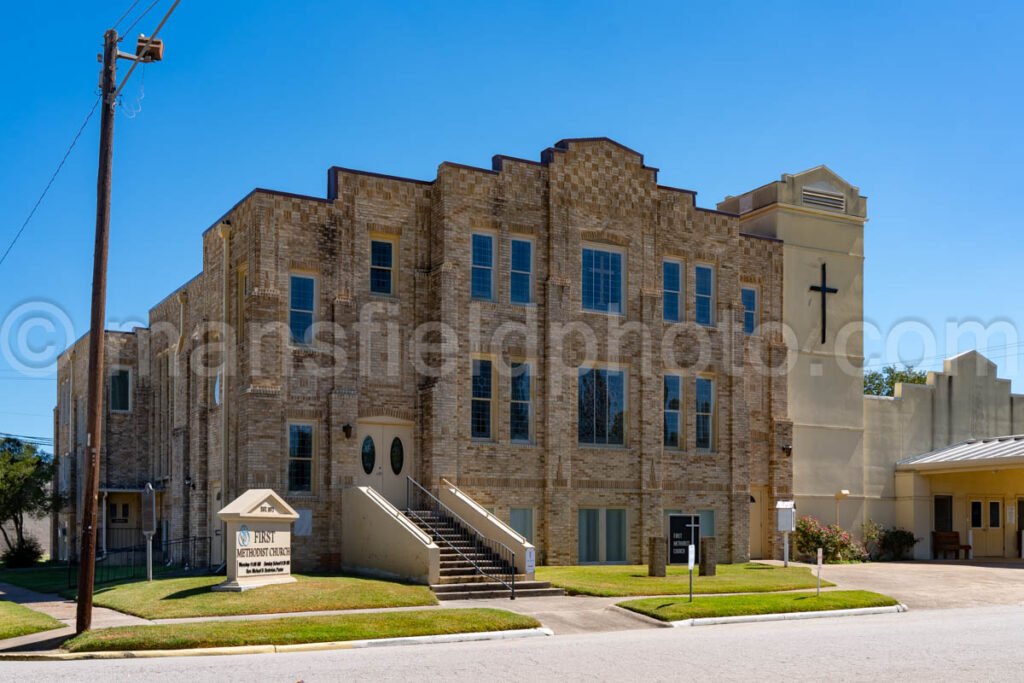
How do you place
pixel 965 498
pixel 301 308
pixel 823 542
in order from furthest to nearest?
pixel 965 498 < pixel 823 542 < pixel 301 308

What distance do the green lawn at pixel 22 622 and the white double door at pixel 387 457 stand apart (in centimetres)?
911

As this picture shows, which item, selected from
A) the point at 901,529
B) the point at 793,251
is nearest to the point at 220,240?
the point at 793,251

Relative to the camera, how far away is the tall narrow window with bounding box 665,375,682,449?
32281 mm

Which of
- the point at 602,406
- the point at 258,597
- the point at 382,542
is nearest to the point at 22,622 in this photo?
the point at 258,597

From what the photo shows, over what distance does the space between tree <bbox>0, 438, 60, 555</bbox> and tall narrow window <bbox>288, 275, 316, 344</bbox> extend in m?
17.4

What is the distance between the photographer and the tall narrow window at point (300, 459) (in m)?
27.2

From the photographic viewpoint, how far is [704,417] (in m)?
33.0

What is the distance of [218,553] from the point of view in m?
28.3

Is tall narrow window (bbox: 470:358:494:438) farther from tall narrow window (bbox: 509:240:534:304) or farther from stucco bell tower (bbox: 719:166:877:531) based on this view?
stucco bell tower (bbox: 719:166:877:531)

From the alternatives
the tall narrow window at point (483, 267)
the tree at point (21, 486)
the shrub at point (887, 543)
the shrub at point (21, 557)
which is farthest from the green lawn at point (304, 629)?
the tree at point (21, 486)

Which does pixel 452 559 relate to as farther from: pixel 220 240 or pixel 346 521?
pixel 220 240

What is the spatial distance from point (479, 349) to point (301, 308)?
4.71 metres

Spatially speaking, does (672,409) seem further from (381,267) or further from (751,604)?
(751,604)

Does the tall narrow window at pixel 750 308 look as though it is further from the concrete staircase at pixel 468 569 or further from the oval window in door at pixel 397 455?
the concrete staircase at pixel 468 569
